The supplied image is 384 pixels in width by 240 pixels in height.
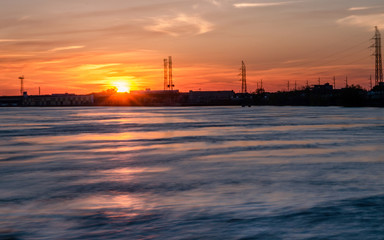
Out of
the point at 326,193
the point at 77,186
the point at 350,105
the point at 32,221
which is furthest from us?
the point at 350,105

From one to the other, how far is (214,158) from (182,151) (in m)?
3.86

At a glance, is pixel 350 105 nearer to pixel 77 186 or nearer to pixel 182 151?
pixel 182 151

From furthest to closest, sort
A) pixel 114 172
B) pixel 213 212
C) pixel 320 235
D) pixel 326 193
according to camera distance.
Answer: pixel 114 172 < pixel 326 193 < pixel 213 212 < pixel 320 235

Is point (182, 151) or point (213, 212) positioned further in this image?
point (182, 151)

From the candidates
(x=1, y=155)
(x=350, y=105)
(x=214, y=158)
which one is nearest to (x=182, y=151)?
(x=214, y=158)

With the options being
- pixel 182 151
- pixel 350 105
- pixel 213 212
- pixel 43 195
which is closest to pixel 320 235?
pixel 213 212

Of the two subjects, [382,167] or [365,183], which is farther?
[382,167]

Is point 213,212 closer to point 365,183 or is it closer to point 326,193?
point 326,193

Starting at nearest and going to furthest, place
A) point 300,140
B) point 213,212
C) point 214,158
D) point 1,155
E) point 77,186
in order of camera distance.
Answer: point 213,212
point 77,186
point 214,158
point 1,155
point 300,140

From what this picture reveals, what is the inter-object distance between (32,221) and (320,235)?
647 centimetres

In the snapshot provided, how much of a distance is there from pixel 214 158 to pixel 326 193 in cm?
917

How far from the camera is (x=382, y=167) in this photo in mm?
18938

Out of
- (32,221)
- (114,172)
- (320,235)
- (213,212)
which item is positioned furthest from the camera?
(114,172)

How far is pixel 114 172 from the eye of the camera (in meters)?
18.6
